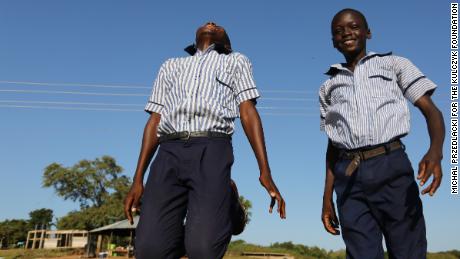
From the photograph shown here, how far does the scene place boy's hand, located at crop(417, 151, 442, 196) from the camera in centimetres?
260

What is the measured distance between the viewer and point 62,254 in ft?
127

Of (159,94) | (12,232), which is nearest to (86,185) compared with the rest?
(12,232)

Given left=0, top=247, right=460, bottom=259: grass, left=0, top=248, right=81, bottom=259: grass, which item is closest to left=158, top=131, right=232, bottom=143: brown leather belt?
left=0, top=247, right=460, bottom=259: grass

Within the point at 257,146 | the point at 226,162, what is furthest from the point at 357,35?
the point at 226,162

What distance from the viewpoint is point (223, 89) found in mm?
3260

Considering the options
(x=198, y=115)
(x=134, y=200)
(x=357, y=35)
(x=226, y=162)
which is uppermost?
(x=357, y=35)

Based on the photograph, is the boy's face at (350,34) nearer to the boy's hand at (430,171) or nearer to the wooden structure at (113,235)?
the boy's hand at (430,171)

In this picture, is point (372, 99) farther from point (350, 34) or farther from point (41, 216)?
point (41, 216)

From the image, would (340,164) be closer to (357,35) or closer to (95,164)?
(357,35)

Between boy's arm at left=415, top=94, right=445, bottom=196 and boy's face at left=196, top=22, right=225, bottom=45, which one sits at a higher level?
boy's face at left=196, top=22, right=225, bottom=45

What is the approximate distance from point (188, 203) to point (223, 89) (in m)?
0.84

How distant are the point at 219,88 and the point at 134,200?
101 cm

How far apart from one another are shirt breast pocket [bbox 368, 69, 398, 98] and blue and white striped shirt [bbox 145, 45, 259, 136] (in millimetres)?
838

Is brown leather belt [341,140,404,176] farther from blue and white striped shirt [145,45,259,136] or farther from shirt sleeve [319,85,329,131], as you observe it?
blue and white striped shirt [145,45,259,136]
